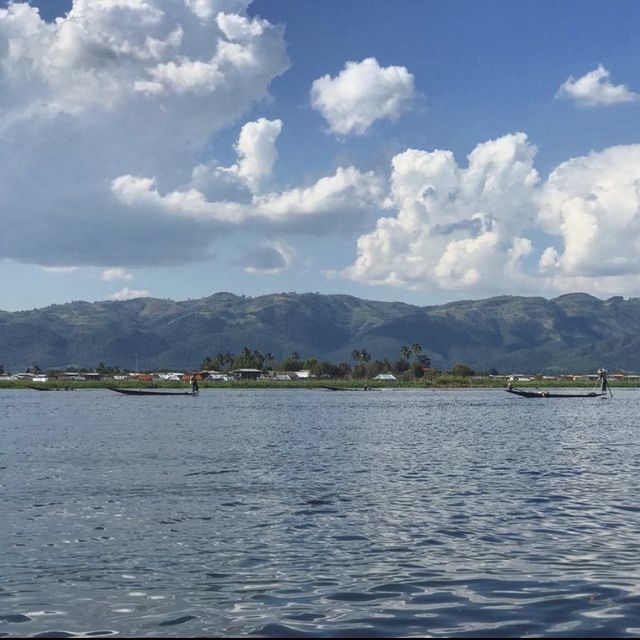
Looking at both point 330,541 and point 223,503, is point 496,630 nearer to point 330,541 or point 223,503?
point 330,541

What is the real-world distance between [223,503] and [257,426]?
59.1 meters

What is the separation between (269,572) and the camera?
901 inches

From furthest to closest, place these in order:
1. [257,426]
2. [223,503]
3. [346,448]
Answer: [257,426]
[346,448]
[223,503]

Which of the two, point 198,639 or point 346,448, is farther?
point 346,448

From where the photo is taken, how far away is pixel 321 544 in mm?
26656

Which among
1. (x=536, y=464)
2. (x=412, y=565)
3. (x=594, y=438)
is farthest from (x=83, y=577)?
(x=594, y=438)

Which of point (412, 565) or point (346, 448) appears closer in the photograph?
point (412, 565)

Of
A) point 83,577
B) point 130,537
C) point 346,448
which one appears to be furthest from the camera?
point 346,448

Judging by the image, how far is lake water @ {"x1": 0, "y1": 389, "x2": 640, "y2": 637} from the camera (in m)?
18.4

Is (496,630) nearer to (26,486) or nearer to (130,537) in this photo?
(130,537)

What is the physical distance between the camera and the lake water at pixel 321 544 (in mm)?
18438

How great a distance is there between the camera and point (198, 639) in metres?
16.9

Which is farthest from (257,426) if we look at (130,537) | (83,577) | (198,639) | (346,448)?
(198,639)

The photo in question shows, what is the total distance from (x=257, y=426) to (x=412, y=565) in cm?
7152
